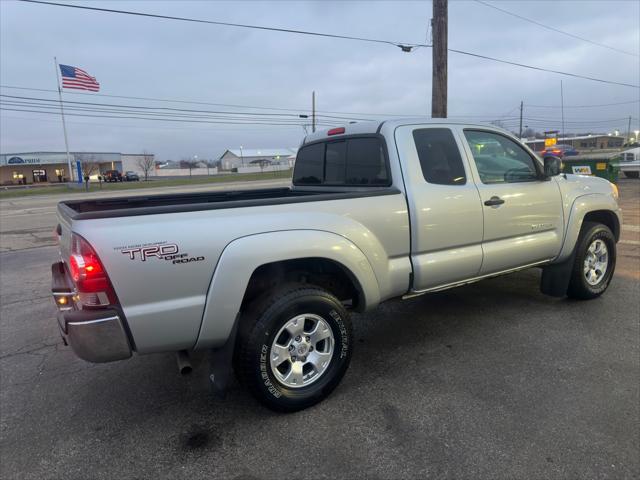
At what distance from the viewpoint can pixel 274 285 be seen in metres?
3.14

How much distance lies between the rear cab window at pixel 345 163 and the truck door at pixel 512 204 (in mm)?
871

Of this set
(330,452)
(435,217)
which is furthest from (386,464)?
(435,217)

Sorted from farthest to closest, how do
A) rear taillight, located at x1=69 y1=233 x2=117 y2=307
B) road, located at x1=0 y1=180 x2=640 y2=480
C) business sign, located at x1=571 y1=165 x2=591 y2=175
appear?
business sign, located at x1=571 y1=165 x2=591 y2=175 < road, located at x1=0 y1=180 x2=640 y2=480 < rear taillight, located at x1=69 y1=233 x2=117 y2=307

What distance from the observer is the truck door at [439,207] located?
3555mm

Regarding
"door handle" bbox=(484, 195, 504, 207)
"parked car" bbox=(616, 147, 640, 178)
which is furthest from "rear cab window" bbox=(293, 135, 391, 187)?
"parked car" bbox=(616, 147, 640, 178)

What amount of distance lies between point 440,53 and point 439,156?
832 cm

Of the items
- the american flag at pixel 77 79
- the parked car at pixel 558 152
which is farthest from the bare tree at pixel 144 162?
the parked car at pixel 558 152

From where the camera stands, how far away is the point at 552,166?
4.36 m

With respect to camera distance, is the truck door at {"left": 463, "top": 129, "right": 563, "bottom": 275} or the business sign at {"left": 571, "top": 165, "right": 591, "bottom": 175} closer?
the truck door at {"left": 463, "top": 129, "right": 563, "bottom": 275}

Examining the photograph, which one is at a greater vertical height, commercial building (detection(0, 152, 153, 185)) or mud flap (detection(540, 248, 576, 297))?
commercial building (detection(0, 152, 153, 185))

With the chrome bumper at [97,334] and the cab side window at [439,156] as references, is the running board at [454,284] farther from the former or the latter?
the chrome bumper at [97,334]

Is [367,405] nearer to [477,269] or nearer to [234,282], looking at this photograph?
[234,282]

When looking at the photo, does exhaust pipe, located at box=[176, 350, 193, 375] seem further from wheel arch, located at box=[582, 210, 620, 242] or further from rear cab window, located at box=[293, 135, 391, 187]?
wheel arch, located at box=[582, 210, 620, 242]

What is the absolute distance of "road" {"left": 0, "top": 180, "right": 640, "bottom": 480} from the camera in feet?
8.33
